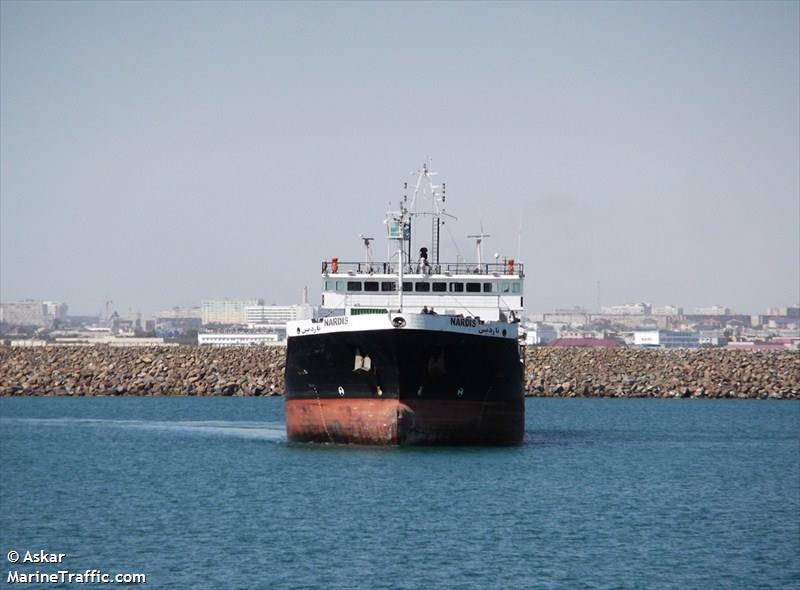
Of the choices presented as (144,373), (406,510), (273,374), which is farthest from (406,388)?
(144,373)

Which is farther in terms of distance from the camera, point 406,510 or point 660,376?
point 660,376

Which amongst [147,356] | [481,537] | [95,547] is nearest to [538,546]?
[481,537]

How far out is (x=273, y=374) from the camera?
9275 centimetres

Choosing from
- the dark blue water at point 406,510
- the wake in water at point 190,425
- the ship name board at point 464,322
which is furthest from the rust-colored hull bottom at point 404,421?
the wake in water at point 190,425

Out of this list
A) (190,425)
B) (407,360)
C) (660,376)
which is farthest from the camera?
(660,376)

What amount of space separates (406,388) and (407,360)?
0.86 m

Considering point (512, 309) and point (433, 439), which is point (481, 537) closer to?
point (433, 439)

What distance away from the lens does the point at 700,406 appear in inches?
3282

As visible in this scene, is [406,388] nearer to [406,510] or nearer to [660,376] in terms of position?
[406,510]

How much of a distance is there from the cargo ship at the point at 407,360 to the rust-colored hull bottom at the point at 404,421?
0.03 meters

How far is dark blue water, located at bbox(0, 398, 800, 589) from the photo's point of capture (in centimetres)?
2750

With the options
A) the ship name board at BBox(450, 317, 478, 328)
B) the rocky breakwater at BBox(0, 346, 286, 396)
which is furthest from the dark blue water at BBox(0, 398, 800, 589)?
the rocky breakwater at BBox(0, 346, 286, 396)

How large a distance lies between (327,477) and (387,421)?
5.37 metres

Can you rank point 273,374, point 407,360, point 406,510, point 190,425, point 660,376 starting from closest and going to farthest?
point 406,510 → point 407,360 → point 190,425 → point 273,374 → point 660,376
